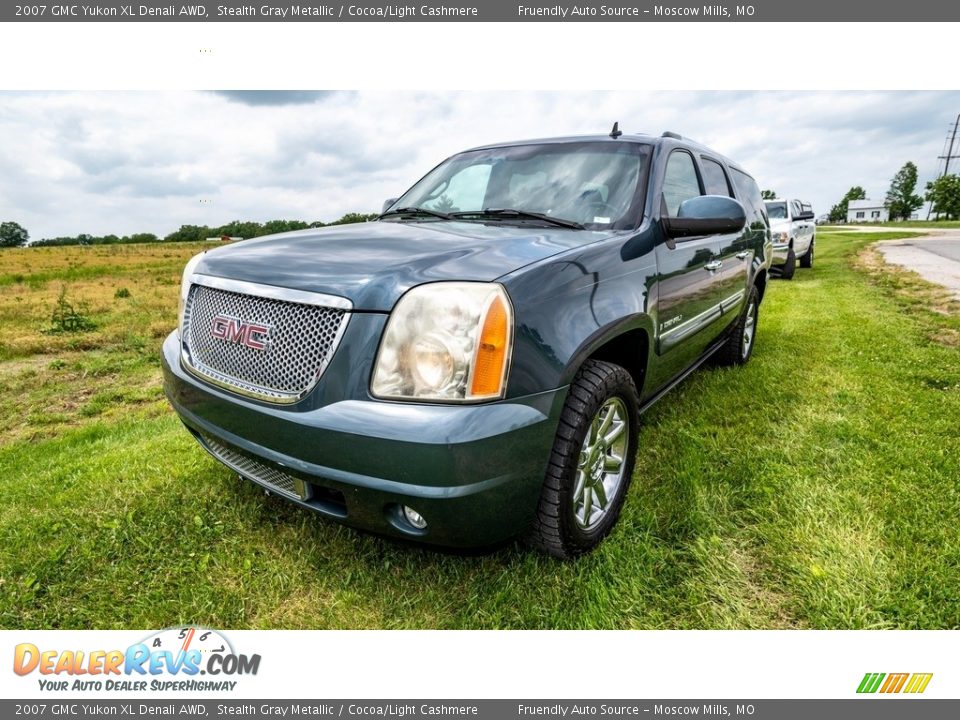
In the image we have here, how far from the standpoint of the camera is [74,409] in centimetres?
451

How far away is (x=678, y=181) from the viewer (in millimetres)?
3197

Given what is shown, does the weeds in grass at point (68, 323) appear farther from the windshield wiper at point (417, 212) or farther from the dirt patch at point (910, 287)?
the dirt patch at point (910, 287)

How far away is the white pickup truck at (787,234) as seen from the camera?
10.8 meters

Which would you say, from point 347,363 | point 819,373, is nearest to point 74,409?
point 347,363

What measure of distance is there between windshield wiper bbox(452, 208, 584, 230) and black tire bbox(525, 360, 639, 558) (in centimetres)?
70

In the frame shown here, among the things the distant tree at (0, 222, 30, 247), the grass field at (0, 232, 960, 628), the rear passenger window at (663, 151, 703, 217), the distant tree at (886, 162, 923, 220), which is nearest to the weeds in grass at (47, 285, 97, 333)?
the grass field at (0, 232, 960, 628)

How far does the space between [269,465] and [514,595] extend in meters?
1.02

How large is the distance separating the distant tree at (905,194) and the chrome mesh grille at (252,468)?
89282 millimetres

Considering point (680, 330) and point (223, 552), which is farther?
point (680, 330)

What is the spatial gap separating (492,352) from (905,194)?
295 feet

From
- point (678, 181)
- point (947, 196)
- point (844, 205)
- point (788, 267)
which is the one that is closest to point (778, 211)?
point (788, 267)

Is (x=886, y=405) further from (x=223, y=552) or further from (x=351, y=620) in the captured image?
(x=223, y=552)

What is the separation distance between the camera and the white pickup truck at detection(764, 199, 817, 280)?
1076 centimetres

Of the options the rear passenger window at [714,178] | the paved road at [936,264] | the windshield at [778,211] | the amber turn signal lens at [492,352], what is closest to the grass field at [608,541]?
the amber turn signal lens at [492,352]
